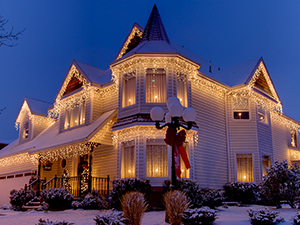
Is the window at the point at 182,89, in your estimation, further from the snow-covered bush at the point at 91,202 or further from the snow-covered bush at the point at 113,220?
the snow-covered bush at the point at 113,220

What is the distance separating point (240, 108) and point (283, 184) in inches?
281

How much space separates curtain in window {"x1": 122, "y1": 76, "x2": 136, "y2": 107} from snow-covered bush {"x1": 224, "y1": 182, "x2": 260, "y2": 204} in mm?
7344

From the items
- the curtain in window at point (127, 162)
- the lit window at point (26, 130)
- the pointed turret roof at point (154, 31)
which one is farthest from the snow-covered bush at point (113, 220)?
the lit window at point (26, 130)

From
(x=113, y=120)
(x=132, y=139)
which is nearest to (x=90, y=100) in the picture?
(x=113, y=120)

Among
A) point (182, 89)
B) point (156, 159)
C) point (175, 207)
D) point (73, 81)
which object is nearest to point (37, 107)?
point (73, 81)

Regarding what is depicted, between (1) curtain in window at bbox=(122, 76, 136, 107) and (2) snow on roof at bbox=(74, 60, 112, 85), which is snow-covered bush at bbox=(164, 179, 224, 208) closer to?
(1) curtain in window at bbox=(122, 76, 136, 107)

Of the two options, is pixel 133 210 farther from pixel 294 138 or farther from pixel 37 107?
pixel 294 138

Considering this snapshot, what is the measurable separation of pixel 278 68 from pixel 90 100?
178 meters

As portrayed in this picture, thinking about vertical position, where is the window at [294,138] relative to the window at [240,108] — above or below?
below

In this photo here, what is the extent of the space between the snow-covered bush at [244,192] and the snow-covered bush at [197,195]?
3.77 m

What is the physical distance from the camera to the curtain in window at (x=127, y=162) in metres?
14.8

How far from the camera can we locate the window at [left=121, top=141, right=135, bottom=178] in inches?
584

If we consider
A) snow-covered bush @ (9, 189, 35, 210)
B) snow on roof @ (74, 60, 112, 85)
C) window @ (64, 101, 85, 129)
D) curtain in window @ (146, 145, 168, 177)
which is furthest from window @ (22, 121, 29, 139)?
curtain in window @ (146, 145, 168, 177)

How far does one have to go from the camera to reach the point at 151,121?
14.3 m
